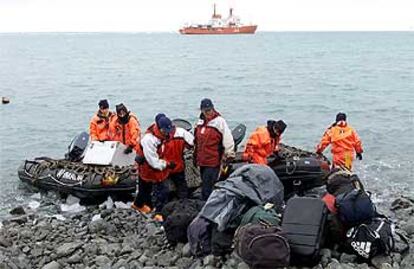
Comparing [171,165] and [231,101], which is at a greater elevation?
[171,165]

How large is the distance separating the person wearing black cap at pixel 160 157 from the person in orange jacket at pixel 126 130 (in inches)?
63.6

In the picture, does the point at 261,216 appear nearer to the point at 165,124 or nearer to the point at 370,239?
the point at 370,239

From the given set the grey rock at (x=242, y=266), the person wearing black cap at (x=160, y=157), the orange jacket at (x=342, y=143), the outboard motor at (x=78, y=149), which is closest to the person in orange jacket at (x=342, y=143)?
the orange jacket at (x=342, y=143)

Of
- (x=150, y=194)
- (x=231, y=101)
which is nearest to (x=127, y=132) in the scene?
(x=150, y=194)

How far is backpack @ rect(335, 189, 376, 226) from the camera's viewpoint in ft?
20.7

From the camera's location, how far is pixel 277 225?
20.5 ft

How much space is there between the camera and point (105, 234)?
8125 millimetres

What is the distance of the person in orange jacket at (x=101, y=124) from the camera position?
10602 millimetres

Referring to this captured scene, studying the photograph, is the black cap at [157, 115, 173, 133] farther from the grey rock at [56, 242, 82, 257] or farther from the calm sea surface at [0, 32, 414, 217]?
the calm sea surface at [0, 32, 414, 217]

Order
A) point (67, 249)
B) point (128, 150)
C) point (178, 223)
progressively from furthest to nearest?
point (128, 150) → point (67, 249) → point (178, 223)

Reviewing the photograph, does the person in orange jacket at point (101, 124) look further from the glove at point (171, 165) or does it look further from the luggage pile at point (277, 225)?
the luggage pile at point (277, 225)

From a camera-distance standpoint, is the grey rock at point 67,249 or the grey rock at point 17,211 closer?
the grey rock at point 67,249

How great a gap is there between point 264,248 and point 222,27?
102m

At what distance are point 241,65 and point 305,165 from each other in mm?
44071
